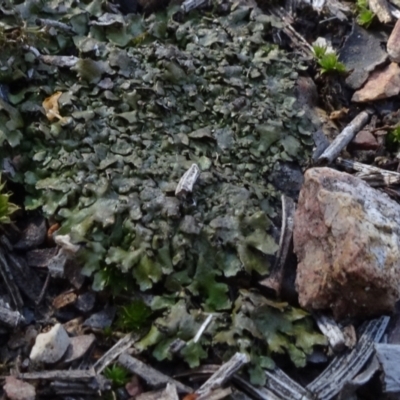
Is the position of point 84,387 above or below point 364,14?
below

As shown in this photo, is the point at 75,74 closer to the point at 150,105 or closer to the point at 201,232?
the point at 150,105

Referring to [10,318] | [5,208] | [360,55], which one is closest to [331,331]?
[10,318]

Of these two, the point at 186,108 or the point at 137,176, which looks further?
the point at 186,108

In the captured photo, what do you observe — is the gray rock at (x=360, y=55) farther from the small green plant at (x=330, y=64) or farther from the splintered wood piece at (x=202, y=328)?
the splintered wood piece at (x=202, y=328)

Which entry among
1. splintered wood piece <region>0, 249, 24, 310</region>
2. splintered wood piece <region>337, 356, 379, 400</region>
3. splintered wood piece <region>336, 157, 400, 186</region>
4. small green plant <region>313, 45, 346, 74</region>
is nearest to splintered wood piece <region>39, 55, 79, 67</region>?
splintered wood piece <region>0, 249, 24, 310</region>

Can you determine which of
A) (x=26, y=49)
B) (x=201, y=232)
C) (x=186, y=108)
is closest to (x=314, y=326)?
(x=201, y=232)

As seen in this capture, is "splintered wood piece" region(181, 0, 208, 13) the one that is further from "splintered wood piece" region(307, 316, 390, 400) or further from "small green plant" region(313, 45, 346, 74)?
"splintered wood piece" region(307, 316, 390, 400)

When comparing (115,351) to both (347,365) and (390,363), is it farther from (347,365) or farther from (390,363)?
(390,363)
